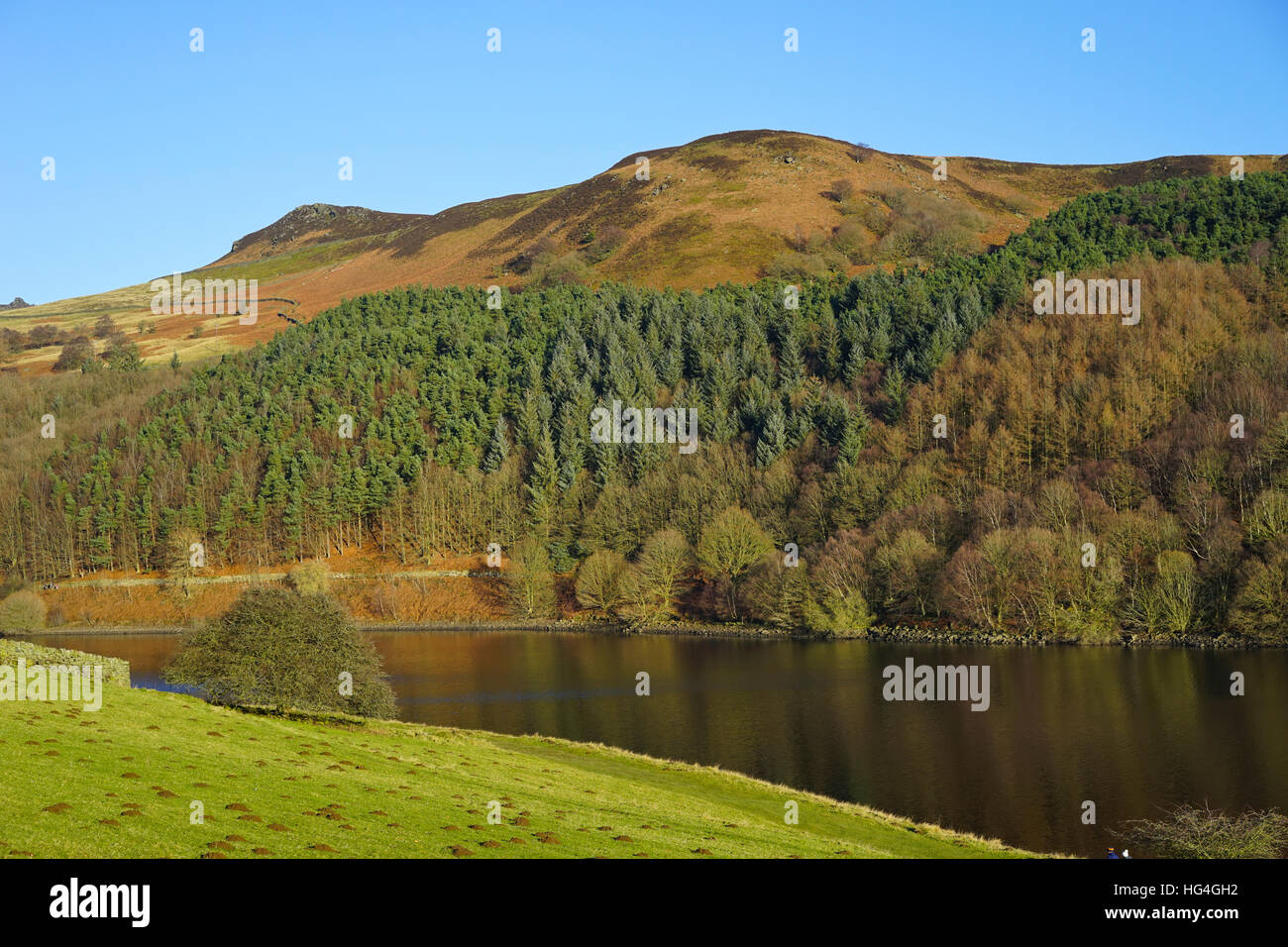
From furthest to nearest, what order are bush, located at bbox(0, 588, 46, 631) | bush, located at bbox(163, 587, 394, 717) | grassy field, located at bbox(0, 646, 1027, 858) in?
1. bush, located at bbox(0, 588, 46, 631)
2. bush, located at bbox(163, 587, 394, 717)
3. grassy field, located at bbox(0, 646, 1027, 858)

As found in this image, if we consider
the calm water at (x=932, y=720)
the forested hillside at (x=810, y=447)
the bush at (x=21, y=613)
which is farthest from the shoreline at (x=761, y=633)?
the calm water at (x=932, y=720)

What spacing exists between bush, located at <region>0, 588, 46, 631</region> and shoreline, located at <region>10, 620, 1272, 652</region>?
857 mm

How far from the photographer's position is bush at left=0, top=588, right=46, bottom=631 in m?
114

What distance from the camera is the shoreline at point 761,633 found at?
77125mm

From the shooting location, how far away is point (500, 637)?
105438 millimetres

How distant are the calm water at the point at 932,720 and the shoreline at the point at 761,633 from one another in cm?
278

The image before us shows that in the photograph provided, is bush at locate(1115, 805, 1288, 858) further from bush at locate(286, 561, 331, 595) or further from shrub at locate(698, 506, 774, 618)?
bush at locate(286, 561, 331, 595)

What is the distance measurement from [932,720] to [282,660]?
34799mm

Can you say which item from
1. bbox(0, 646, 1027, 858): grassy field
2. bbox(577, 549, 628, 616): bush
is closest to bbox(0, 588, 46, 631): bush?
bbox(577, 549, 628, 616): bush

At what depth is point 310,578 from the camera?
392 feet

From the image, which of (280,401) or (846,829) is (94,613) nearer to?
(280,401)

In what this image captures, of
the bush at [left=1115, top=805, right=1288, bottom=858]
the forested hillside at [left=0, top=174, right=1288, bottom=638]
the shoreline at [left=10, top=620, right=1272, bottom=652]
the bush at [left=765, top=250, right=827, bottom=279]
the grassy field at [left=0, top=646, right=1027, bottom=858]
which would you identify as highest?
the bush at [left=765, top=250, right=827, bottom=279]

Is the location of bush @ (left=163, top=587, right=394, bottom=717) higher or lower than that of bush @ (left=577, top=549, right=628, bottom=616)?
higher

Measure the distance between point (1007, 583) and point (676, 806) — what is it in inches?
2230
